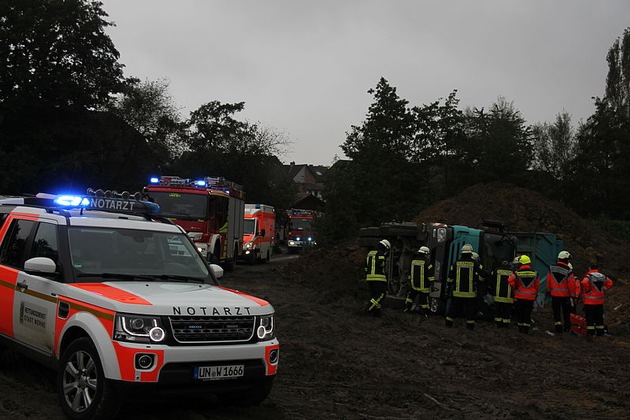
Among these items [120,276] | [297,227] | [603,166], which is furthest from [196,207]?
[603,166]

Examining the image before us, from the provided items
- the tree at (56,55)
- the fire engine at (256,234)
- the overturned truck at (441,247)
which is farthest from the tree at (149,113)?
the overturned truck at (441,247)

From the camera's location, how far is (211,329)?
5.06m

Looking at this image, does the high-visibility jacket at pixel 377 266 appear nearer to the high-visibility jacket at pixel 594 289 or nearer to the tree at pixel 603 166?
the high-visibility jacket at pixel 594 289

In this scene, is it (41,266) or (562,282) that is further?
(562,282)

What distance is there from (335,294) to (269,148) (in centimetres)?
3506

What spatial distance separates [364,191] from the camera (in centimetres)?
2641

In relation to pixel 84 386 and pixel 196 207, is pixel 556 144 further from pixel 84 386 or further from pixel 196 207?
pixel 84 386

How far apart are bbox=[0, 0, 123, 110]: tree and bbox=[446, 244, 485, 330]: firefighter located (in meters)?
29.7

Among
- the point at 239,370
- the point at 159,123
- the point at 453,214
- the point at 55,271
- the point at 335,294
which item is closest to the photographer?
the point at 239,370

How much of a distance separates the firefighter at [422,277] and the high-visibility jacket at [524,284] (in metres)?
1.78

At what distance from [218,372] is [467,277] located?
833 centimetres

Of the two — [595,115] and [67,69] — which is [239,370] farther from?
[595,115]

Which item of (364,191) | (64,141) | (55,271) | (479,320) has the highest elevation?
(64,141)

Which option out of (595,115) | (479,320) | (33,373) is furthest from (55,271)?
(595,115)
